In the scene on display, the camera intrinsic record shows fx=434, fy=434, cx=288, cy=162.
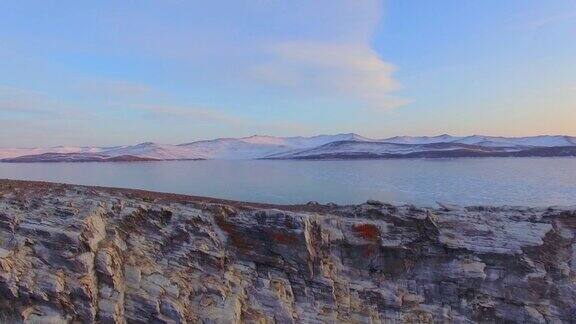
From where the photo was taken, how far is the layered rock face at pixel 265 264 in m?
11.1

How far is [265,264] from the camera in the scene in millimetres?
13781

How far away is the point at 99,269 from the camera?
11.4m

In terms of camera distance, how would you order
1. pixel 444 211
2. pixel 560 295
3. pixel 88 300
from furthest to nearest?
pixel 444 211 → pixel 560 295 → pixel 88 300

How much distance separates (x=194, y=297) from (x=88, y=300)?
106 inches

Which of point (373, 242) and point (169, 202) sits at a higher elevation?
point (169, 202)

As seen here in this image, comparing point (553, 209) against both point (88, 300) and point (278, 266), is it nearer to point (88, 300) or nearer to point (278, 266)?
point (278, 266)

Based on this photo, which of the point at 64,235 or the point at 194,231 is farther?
the point at 194,231

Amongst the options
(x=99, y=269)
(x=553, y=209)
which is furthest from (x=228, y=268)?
(x=553, y=209)

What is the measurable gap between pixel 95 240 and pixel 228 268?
387cm

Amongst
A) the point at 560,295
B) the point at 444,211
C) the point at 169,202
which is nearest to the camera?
the point at 560,295

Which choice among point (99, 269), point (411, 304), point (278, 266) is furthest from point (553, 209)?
point (99, 269)

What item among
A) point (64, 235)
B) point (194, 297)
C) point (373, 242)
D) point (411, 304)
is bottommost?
point (411, 304)

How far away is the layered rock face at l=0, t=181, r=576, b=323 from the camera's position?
11.1m

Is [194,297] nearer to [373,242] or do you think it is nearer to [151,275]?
[151,275]
